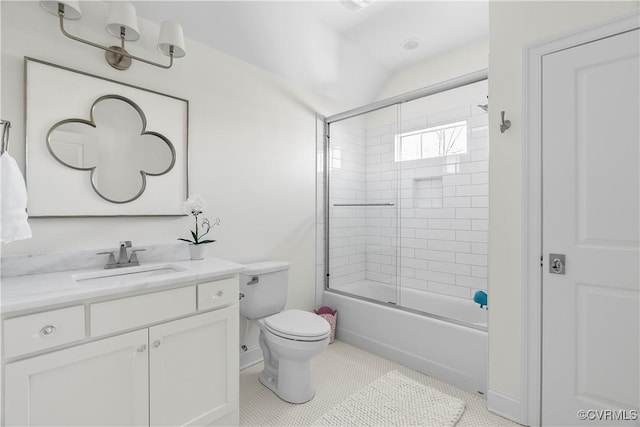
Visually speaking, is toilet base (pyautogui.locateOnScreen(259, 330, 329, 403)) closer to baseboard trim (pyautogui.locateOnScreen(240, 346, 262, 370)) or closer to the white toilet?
the white toilet

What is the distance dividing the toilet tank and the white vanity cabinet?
19.2 inches

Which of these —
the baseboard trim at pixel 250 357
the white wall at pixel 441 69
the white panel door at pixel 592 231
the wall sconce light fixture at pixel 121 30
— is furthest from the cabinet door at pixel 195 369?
the white wall at pixel 441 69

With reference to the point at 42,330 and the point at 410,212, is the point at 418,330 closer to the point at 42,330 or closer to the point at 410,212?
the point at 410,212

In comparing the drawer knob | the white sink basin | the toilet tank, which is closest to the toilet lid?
the toilet tank

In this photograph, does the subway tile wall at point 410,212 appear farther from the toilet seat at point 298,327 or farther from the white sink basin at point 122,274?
the white sink basin at point 122,274

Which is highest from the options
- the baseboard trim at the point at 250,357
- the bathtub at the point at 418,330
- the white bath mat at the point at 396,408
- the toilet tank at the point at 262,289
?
the toilet tank at the point at 262,289

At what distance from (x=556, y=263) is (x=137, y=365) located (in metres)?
2.06

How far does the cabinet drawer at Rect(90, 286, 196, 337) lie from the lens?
124cm

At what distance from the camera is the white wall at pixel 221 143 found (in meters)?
1.53

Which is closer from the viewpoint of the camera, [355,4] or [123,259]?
[123,259]

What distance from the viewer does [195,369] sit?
4.98 ft

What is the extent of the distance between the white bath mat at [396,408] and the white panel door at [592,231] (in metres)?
0.51

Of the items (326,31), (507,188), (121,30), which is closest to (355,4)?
(326,31)

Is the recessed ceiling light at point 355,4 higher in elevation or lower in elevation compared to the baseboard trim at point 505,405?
higher
